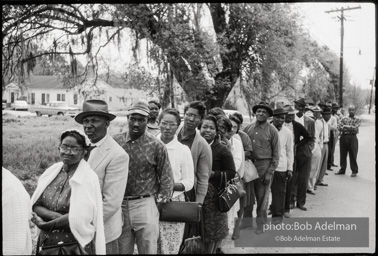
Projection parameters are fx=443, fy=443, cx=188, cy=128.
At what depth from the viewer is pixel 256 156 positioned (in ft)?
19.3

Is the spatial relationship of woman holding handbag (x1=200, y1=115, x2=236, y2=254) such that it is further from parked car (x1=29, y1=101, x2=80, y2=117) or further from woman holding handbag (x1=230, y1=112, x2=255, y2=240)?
parked car (x1=29, y1=101, x2=80, y2=117)

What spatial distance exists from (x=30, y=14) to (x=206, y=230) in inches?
208

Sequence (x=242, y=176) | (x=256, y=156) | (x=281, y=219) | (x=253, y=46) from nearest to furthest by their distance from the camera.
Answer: (x=242, y=176) → (x=256, y=156) → (x=281, y=219) → (x=253, y=46)

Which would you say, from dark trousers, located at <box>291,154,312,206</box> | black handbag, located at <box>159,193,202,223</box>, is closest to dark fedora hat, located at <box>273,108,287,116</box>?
dark trousers, located at <box>291,154,312,206</box>

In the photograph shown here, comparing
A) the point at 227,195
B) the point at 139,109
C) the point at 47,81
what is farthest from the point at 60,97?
the point at 139,109

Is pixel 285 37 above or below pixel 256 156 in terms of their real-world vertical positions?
above

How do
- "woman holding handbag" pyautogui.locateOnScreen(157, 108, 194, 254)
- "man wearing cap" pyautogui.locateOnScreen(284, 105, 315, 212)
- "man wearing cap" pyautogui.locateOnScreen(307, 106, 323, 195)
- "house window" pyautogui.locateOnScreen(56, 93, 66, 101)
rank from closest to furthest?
"woman holding handbag" pyautogui.locateOnScreen(157, 108, 194, 254) < "man wearing cap" pyautogui.locateOnScreen(284, 105, 315, 212) < "man wearing cap" pyautogui.locateOnScreen(307, 106, 323, 195) < "house window" pyautogui.locateOnScreen(56, 93, 66, 101)

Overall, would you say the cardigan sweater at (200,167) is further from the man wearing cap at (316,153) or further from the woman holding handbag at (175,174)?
the man wearing cap at (316,153)

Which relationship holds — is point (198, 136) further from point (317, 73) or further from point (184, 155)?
Answer: point (317, 73)

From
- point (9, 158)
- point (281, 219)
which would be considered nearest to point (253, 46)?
point (281, 219)

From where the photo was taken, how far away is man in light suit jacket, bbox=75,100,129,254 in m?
3.15

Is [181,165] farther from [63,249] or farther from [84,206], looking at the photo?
[63,249]

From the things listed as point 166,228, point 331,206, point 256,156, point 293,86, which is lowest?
point 331,206

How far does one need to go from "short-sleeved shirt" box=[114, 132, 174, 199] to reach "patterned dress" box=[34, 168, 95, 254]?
2.28ft
